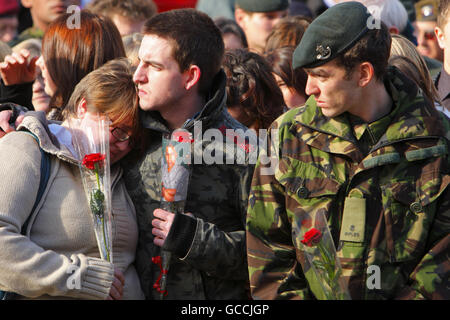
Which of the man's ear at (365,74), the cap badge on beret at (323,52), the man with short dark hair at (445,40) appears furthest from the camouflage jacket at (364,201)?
the man with short dark hair at (445,40)

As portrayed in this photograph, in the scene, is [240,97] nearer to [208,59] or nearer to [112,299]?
[208,59]

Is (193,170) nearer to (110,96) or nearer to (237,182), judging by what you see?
(237,182)

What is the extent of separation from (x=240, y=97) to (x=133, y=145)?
964 mm

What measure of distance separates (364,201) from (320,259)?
12.0 inches

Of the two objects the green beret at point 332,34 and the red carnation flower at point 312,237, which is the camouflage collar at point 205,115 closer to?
the green beret at point 332,34

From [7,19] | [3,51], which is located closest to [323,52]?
[3,51]

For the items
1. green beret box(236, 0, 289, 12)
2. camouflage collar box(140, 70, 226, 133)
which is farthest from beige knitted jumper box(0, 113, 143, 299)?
green beret box(236, 0, 289, 12)

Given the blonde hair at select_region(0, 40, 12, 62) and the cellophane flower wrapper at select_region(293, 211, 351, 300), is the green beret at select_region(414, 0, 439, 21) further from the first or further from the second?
the cellophane flower wrapper at select_region(293, 211, 351, 300)

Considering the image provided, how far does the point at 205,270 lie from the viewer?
3.36m

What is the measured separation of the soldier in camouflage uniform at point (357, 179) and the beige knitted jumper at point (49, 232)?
0.68 m

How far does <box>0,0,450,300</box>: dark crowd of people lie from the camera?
296 centimetres

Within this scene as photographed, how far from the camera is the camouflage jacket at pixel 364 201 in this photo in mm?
2938

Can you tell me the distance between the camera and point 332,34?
2973mm
